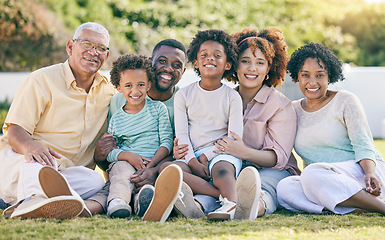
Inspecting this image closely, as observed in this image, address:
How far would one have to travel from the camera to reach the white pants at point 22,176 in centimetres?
361

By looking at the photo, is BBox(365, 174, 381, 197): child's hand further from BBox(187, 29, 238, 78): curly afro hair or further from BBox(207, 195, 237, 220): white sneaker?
BBox(187, 29, 238, 78): curly afro hair

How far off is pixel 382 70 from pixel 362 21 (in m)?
12.9

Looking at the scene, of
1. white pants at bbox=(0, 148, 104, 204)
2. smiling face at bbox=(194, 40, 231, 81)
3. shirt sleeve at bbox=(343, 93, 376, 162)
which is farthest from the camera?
smiling face at bbox=(194, 40, 231, 81)

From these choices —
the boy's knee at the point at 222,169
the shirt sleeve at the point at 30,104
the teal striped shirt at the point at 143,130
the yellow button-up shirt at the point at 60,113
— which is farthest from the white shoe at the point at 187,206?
the shirt sleeve at the point at 30,104

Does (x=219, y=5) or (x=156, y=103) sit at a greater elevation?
(x=219, y=5)

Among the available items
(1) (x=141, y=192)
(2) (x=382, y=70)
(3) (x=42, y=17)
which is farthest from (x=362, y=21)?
(1) (x=141, y=192)

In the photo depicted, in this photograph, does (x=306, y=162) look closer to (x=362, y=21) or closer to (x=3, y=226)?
(x=3, y=226)

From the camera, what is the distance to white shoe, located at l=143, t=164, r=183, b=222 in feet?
10.5

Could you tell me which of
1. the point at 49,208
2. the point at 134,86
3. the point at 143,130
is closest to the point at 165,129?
the point at 143,130

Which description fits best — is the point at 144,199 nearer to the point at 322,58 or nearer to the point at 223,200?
the point at 223,200

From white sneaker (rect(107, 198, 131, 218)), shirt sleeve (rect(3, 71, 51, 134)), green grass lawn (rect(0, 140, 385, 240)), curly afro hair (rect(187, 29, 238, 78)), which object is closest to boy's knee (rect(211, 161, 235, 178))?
green grass lawn (rect(0, 140, 385, 240))

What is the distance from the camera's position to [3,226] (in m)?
3.07

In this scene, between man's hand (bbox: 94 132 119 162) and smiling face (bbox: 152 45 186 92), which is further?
smiling face (bbox: 152 45 186 92)

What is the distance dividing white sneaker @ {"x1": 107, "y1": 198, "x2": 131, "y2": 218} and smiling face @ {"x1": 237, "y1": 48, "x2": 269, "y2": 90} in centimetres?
165
